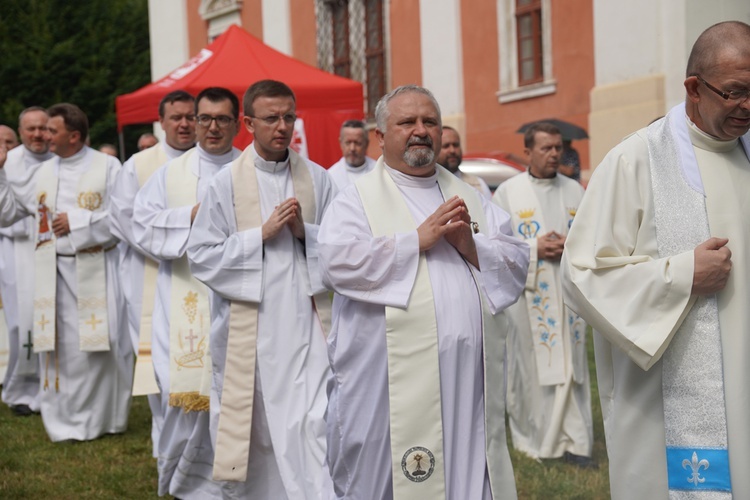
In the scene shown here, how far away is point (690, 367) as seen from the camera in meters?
3.75

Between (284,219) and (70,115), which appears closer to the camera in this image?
(284,219)

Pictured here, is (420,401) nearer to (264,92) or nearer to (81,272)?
(264,92)

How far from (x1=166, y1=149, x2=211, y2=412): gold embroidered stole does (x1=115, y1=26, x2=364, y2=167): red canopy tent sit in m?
5.05

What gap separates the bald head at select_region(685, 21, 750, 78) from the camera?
3654 mm

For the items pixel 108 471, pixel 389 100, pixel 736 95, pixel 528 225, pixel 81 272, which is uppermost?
pixel 389 100

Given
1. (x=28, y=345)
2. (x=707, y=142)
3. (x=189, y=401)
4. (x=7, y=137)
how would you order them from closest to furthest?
(x=707, y=142) → (x=189, y=401) → (x=28, y=345) → (x=7, y=137)

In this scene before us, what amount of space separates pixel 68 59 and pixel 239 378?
28.2 meters

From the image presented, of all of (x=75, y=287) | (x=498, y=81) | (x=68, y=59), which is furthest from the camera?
(x=68, y=59)

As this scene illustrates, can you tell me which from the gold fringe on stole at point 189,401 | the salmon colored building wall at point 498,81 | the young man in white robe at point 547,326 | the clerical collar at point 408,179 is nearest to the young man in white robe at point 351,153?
the young man in white robe at point 547,326

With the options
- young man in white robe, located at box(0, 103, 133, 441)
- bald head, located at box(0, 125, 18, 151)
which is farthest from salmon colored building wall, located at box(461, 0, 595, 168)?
young man in white robe, located at box(0, 103, 133, 441)

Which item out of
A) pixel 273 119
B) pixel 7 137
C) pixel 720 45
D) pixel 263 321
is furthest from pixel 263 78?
pixel 720 45

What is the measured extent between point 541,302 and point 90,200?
3.12 metres

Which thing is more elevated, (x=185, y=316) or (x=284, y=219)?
(x=284, y=219)

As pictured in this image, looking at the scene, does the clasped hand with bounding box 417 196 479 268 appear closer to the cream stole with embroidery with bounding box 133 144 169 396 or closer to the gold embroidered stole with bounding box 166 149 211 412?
the gold embroidered stole with bounding box 166 149 211 412
